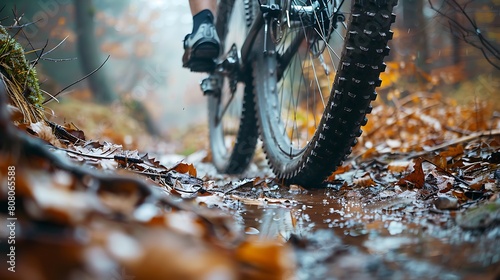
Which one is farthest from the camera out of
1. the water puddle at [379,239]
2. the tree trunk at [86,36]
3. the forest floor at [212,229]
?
the tree trunk at [86,36]

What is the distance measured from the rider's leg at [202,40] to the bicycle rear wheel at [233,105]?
0.52ft

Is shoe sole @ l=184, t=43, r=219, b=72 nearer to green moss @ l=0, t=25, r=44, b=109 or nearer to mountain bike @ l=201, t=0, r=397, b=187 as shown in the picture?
mountain bike @ l=201, t=0, r=397, b=187

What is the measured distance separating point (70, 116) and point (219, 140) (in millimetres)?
5341

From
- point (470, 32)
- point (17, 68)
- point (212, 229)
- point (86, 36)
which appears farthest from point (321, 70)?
point (86, 36)

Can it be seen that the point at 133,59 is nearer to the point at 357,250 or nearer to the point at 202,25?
the point at 202,25

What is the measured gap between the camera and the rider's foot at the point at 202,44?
8.82ft

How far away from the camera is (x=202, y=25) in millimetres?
2723

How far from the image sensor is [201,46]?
8.86ft

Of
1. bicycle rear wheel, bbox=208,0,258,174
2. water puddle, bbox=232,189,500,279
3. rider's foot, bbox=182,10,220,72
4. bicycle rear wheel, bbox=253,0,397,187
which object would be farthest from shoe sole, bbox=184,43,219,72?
water puddle, bbox=232,189,500,279

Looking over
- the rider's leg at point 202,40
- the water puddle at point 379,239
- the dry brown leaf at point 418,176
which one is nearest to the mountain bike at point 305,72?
the rider's leg at point 202,40

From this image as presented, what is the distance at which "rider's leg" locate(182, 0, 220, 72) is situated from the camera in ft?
8.84

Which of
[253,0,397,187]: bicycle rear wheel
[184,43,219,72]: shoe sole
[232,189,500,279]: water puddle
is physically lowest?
[232,189,500,279]: water puddle

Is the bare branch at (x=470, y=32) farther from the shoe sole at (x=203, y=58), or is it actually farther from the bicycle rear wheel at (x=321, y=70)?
the shoe sole at (x=203, y=58)

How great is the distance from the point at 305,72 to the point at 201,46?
711 mm
